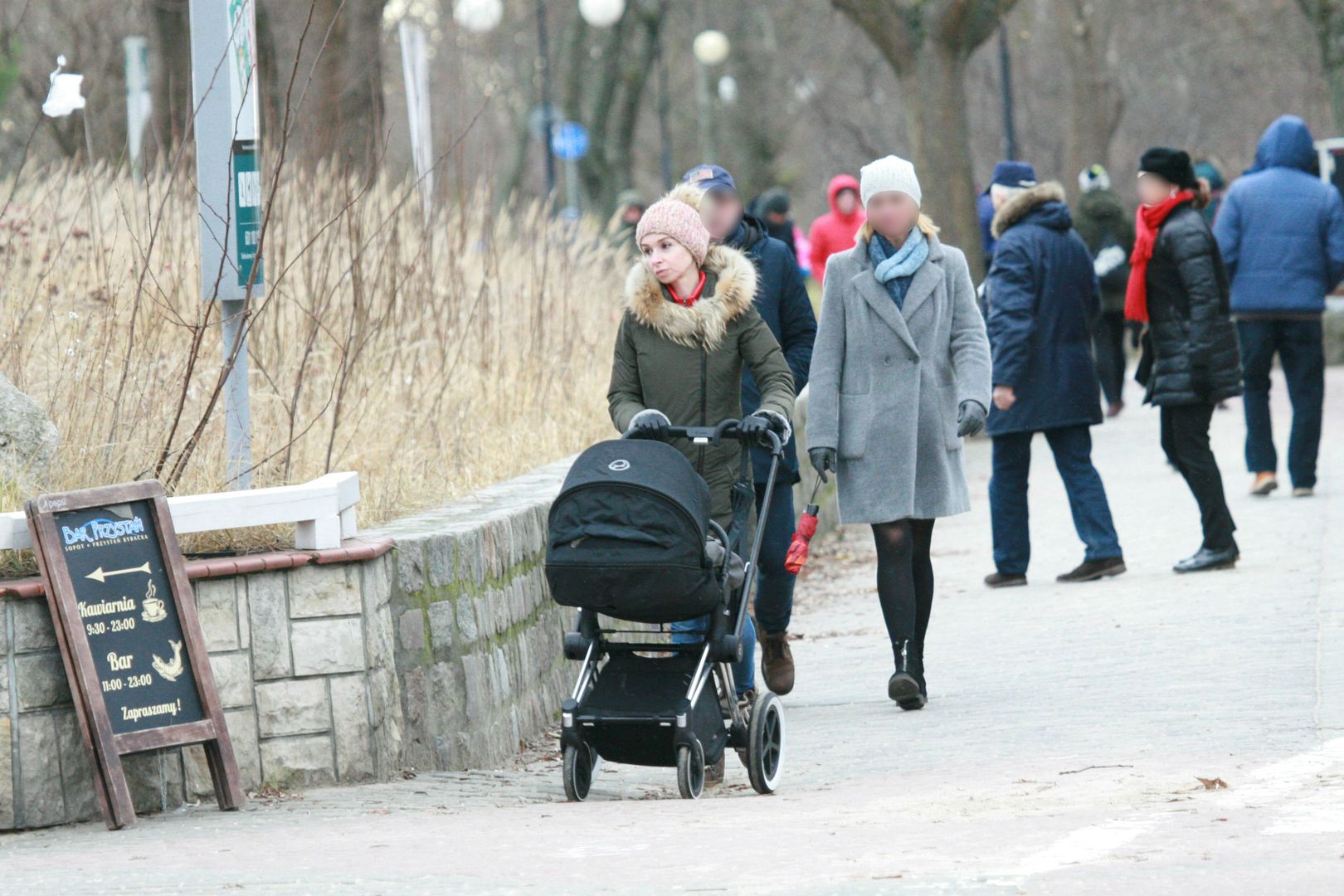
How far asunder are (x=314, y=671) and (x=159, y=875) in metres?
1.30

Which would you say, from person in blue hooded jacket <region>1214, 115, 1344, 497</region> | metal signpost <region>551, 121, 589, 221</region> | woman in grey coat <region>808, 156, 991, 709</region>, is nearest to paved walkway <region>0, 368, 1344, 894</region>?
woman in grey coat <region>808, 156, 991, 709</region>

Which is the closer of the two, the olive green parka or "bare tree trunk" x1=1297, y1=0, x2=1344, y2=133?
the olive green parka

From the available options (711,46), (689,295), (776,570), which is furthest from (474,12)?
(711,46)

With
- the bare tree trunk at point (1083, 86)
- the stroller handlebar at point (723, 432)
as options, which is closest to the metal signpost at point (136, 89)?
the stroller handlebar at point (723, 432)

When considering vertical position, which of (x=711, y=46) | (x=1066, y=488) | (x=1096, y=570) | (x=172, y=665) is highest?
(x=711, y=46)

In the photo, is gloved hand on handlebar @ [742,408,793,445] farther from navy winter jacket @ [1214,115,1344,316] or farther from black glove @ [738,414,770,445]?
navy winter jacket @ [1214,115,1344,316]

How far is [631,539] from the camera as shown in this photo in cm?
546

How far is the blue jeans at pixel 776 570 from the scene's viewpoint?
7.34 m

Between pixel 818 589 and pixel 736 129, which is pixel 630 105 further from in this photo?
pixel 818 589

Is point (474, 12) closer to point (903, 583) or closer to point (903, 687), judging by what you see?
point (903, 583)

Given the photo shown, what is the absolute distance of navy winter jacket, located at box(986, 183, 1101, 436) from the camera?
962 cm

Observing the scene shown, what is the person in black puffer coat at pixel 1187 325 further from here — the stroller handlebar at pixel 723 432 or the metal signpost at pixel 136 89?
the metal signpost at pixel 136 89

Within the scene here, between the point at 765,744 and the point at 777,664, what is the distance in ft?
4.89

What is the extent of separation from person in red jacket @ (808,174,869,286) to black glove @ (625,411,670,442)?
11.3m
